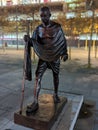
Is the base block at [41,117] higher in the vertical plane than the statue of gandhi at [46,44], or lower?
lower

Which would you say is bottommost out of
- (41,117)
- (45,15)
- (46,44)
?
(41,117)

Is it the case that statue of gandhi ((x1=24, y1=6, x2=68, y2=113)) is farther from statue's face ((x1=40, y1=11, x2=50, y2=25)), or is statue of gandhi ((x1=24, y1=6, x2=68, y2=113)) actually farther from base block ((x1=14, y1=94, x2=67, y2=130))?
base block ((x1=14, y1=94, x2=67, y2=130))

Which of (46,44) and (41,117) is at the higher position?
(46,44)

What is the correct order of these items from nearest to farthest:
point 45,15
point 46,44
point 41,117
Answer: point 41,117 < point 45,15 < point 46,44

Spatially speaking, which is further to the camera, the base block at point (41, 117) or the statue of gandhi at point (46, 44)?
the statue of gandhi at point (46, 44)

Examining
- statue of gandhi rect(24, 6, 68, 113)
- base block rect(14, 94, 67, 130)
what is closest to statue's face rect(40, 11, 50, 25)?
statue of gandhi rect(24, 6, 68, 113)

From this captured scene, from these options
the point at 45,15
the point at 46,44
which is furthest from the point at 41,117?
the point at 45,15

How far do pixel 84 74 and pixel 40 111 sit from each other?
25.2 feet

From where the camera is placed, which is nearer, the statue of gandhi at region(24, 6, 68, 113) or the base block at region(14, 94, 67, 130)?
the base block at region(14, 94, 67, 130)

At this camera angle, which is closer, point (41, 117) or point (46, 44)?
point (41, 117)

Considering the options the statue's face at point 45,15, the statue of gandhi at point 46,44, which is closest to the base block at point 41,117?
the statue of gandhi at point 46,44

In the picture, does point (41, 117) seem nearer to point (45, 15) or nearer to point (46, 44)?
point (46, 44)

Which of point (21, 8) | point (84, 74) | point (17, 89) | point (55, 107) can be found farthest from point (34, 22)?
point (55, 107)

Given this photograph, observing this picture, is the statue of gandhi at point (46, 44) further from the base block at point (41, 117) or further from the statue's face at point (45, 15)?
the base block at point (41, 117)
